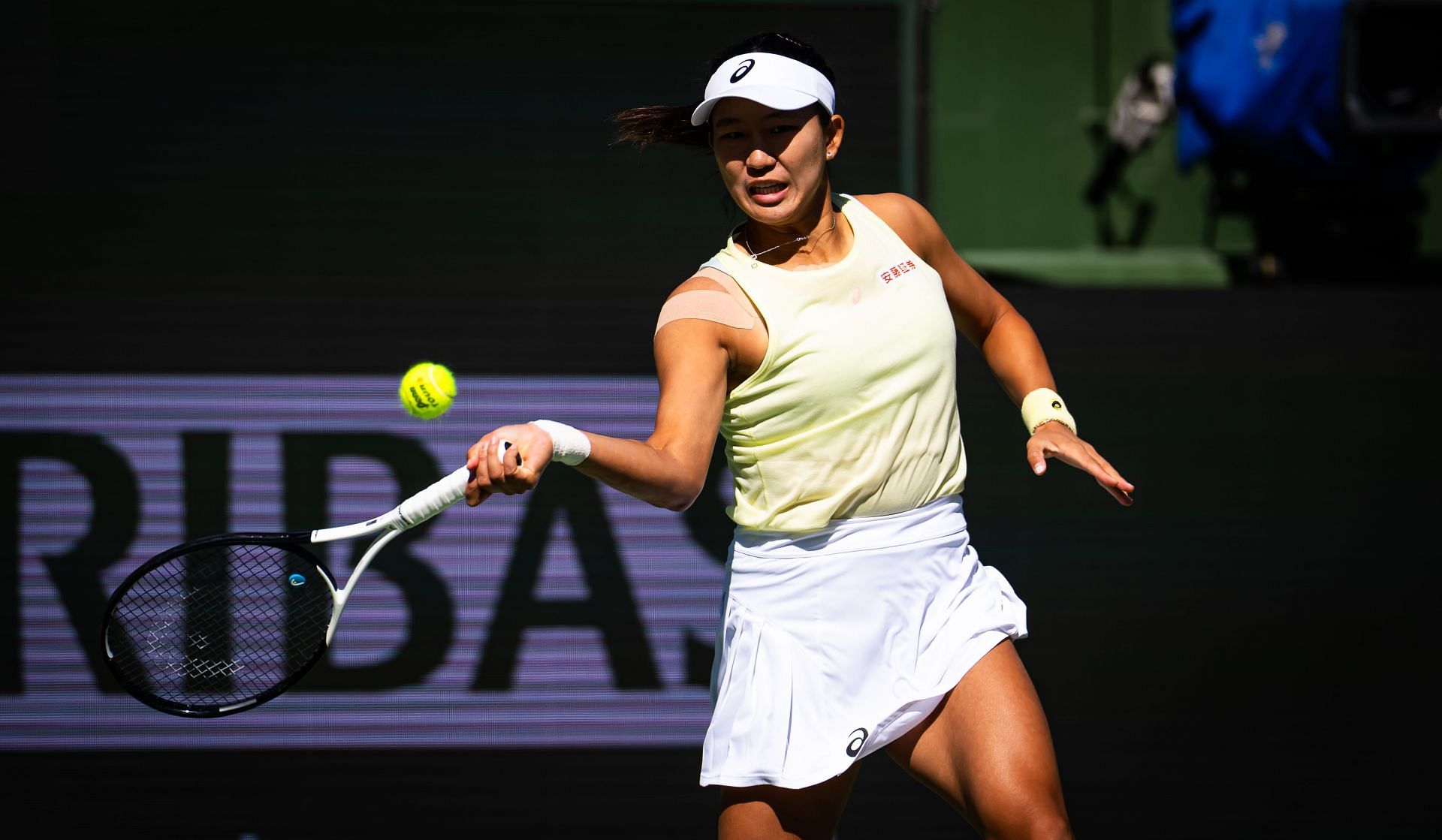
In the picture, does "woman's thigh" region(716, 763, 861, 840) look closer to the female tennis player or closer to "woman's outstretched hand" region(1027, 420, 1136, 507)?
the female tennis player

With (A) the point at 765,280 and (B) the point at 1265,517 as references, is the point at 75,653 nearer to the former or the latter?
(A) the point at 765,280

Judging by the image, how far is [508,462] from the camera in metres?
2.02

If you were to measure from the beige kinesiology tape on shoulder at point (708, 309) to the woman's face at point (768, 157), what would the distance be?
0.49 ft

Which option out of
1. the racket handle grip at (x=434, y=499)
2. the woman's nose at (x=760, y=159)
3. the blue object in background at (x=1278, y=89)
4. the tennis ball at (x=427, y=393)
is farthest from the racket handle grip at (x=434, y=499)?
the blue object in background at (x=1278, y=89)

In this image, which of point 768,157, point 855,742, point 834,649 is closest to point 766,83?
point 768,157

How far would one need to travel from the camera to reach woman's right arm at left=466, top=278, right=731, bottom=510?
6.68 feet

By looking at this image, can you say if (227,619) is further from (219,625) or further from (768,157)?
(768,157)

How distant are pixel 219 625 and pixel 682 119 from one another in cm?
132

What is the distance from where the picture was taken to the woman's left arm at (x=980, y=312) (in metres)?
2.67

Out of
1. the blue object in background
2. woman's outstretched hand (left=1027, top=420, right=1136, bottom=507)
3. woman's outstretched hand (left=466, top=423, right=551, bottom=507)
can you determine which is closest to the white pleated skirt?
woman's outstretched hand (left=1027, top=420, right=1136, bottom=507)

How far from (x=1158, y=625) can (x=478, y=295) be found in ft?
5.98

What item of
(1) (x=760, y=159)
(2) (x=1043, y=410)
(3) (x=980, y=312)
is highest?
(1) (x=760, y=159)

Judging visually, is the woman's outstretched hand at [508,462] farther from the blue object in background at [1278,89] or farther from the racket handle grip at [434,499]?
the blue object in background at [1278,89]

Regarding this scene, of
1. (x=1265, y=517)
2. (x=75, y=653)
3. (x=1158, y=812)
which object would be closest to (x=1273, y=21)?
(x=1265, y=517)
